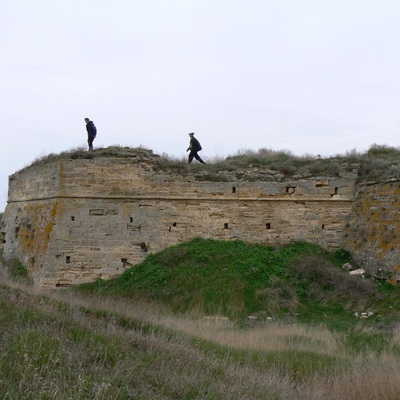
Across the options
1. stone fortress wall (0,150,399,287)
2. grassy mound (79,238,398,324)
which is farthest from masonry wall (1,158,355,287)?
grassy mound (79,238,398,324)

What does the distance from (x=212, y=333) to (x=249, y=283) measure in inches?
133

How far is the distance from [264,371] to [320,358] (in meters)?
1.19

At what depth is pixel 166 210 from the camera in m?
13.6

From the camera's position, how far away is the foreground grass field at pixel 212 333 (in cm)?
477

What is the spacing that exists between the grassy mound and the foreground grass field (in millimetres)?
30

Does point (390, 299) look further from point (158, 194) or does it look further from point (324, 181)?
point (158, 194)

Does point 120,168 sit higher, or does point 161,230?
point 120,168

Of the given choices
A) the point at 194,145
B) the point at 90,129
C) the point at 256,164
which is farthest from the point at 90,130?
the point at 256,164

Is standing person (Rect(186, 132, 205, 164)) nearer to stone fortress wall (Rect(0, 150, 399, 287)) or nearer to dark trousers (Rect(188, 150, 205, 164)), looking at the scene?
dark trousers (Rect(188, 150, 205, 164))

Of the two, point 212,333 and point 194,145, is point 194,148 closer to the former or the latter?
point 194,145

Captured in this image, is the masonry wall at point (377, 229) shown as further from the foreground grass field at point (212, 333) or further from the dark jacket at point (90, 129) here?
the dark jacket at point (90, 129)

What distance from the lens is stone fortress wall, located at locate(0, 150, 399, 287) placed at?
13383 millimetres

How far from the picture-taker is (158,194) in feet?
44.9

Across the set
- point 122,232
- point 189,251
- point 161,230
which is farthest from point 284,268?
point 122,232
